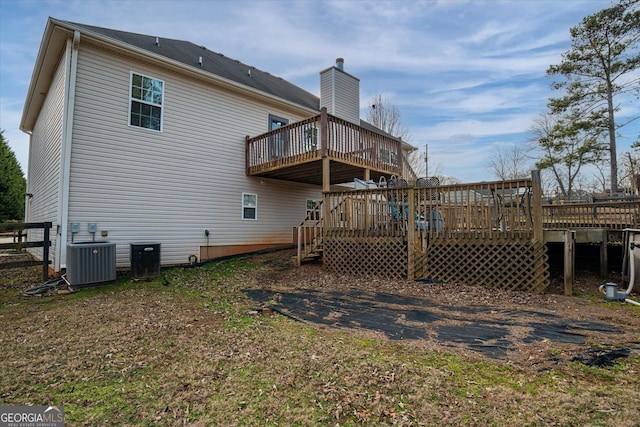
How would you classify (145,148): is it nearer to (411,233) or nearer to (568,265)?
(411,233)

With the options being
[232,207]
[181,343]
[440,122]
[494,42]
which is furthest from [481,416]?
[440,122]

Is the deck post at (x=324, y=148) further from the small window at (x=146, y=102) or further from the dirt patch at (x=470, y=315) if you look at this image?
the small window at (x=146, y=102)

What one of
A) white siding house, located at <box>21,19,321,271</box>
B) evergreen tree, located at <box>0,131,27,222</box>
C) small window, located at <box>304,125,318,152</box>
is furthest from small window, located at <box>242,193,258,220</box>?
evergreen tree, located at <box>0,131,27,222</box>

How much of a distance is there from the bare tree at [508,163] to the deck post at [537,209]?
29540 millimetres

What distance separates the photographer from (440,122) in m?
24.5

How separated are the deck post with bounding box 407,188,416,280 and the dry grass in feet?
9.68

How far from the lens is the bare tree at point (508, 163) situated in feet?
104

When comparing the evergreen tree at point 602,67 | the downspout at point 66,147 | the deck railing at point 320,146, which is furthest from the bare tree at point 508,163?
the downspout at point 66,147

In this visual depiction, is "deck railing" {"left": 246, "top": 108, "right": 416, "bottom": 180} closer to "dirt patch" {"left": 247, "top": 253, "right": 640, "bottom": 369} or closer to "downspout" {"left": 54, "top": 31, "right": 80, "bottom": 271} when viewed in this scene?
"dirt patch" {"left": 247, "top": 253, "right": 640, "bottom": 369}

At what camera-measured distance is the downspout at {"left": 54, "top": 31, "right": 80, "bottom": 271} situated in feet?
23.7

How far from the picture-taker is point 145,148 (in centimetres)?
868

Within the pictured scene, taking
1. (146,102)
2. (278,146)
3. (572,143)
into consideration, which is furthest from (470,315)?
(572,143)

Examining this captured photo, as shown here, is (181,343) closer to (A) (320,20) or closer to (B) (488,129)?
(A) (320,20)

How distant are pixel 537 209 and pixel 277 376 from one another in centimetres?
568
